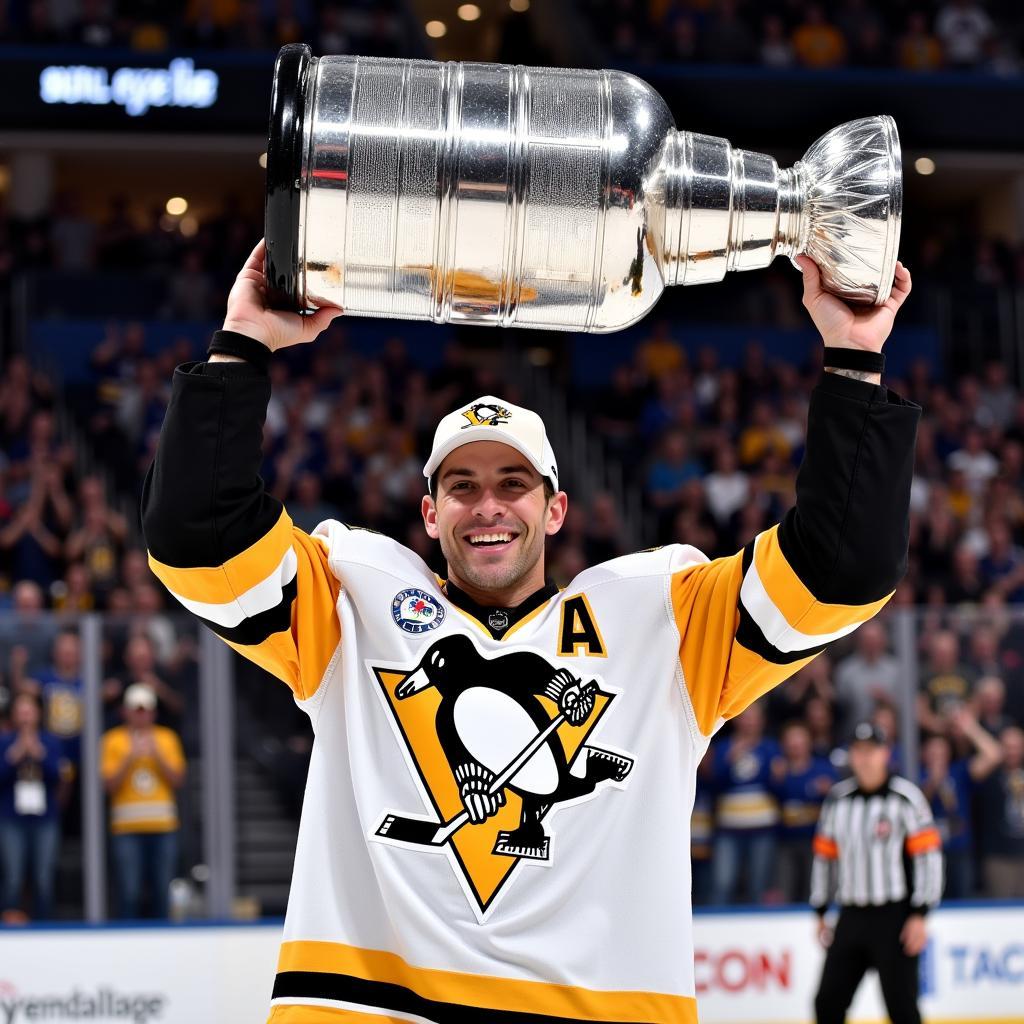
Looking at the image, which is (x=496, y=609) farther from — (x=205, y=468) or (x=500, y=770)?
(x=205, y=468)

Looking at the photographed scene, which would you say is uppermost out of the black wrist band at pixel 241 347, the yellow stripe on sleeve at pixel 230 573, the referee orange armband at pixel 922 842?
the black wrist band at pixel 241 347

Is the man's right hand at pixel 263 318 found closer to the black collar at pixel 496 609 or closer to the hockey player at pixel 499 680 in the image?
the hockey player at pixel 499 680

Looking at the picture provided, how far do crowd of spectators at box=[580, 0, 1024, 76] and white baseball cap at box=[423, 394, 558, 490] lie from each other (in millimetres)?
13716

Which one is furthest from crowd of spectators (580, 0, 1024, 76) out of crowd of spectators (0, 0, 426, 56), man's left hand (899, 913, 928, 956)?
man's left hand (899, 913, 928, 956)

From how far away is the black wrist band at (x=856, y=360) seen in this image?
2.81 meters

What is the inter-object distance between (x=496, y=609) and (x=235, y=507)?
1.69 feet

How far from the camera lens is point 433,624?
297 cm

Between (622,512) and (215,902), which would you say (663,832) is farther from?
(622,512)

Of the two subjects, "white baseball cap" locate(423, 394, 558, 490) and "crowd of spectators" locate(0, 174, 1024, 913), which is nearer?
"white baseball cap" locate(423, 394, 558, 490)

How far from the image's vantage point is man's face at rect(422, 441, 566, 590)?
118 inches

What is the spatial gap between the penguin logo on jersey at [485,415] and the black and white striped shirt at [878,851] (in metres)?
5.40

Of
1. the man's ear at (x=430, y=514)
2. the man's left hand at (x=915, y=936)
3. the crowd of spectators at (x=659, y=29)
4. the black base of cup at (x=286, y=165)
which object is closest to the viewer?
the black base of cup at (x=286, y=165)

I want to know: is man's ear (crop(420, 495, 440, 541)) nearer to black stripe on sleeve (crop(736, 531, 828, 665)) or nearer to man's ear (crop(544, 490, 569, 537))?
man's ear (crop(544, 490, 569, 537))

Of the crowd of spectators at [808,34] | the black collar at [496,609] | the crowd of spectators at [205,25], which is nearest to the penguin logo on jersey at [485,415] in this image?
the black collar at [496,609]
